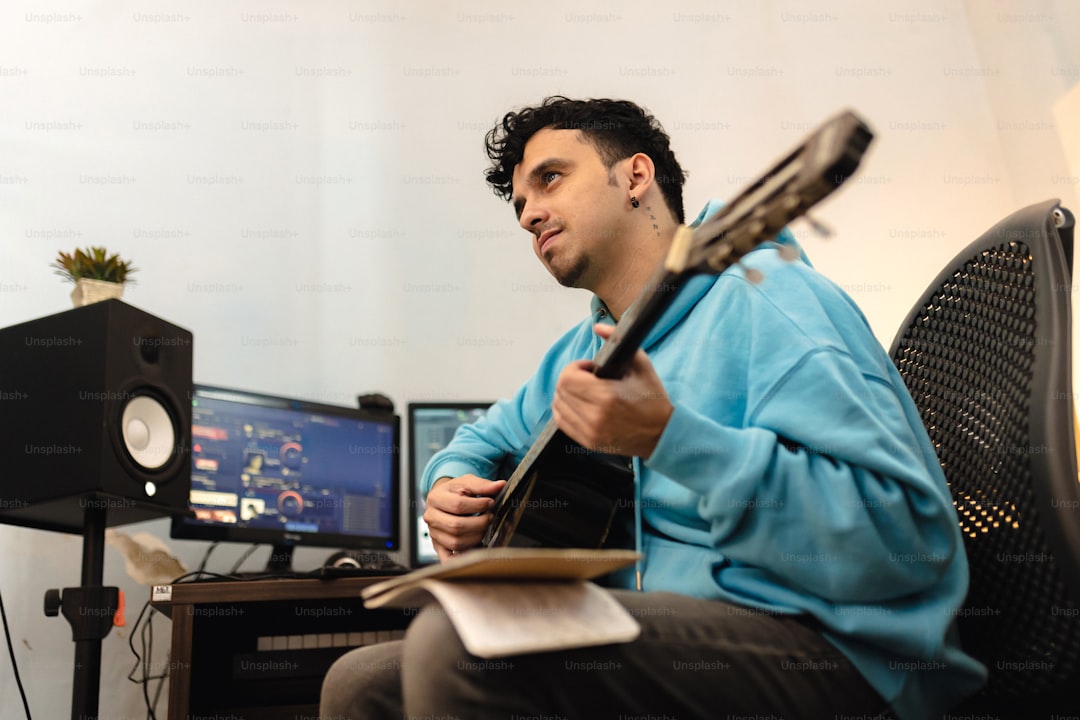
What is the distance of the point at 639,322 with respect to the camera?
3.04 feet

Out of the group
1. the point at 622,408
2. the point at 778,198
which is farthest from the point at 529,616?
the point at 778,198

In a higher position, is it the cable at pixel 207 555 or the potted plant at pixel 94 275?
the potted plant at pixel 94 275

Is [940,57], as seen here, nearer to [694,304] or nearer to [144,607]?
[694,304]

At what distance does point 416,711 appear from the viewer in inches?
29.9

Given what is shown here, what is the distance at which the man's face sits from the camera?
5.02ft

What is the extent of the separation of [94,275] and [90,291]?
0.06 metres

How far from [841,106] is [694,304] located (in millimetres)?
1883

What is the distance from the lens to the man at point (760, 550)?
0.79m

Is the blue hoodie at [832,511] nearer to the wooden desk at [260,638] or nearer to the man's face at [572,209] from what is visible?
the man's face at [572,209]

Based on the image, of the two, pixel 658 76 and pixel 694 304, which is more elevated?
pixel 658 76

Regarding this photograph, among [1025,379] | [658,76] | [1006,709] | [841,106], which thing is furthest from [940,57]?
[1006,709]

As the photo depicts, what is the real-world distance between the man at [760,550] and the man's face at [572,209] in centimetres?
37

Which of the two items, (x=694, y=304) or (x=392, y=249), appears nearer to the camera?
(x=694, y=304)

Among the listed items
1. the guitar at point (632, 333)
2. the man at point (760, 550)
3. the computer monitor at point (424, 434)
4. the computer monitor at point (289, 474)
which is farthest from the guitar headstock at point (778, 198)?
the computer monitor at point (424, 434)
